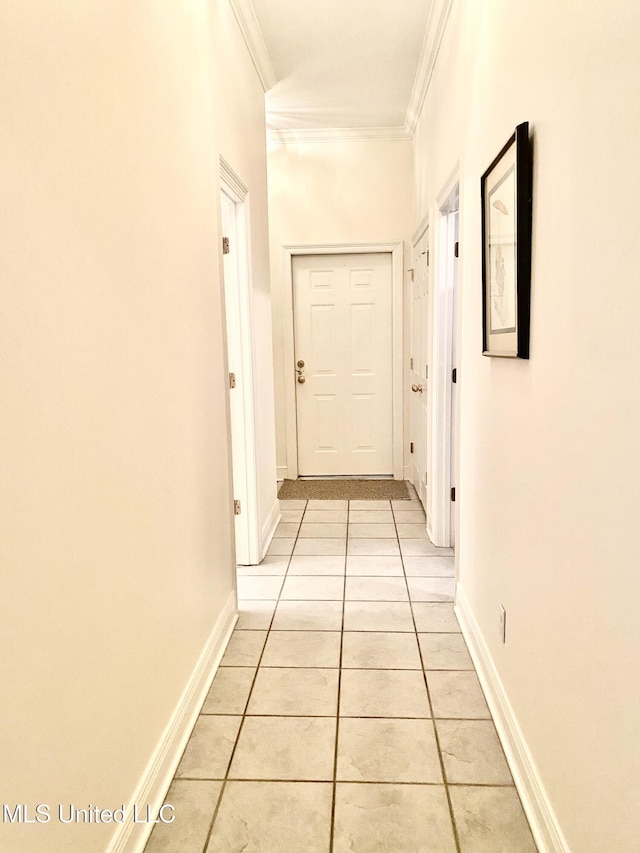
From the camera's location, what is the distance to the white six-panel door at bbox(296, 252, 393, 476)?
16.4 feet

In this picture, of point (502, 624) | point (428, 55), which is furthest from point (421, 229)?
point (502, 624)

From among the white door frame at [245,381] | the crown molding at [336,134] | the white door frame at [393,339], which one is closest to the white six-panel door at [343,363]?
the white door frame at [393,339]

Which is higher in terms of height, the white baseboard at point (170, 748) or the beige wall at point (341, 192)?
the beige wall at point (341, 192)

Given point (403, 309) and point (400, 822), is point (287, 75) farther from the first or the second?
point (400, 822)

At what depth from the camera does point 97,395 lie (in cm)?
131

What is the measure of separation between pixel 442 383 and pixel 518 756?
2103 millimetres

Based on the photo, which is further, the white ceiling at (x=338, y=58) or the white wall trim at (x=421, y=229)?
the white wall trim at (x=421, y=229)

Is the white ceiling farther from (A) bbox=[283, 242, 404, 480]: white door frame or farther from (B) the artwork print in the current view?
(B) the artwork print

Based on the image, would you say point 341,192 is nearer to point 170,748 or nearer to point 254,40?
point 254,40

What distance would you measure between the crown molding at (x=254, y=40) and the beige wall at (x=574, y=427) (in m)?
1.35

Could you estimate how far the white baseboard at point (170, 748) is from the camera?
1.45m

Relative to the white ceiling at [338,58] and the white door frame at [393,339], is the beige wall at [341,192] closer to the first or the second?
the white door frame at [393,339]

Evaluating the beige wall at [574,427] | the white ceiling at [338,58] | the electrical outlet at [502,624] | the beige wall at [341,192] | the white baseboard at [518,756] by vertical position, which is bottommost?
the white baseboard at [518,756]

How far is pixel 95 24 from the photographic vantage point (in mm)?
1322
